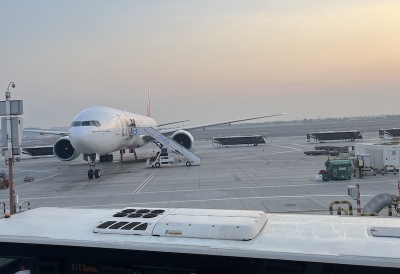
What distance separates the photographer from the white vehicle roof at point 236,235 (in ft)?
14.1

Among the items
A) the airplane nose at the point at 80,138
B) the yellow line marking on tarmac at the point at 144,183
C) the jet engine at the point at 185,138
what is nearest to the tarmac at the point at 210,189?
the yellow line marking on tarmac at the point at 144,183

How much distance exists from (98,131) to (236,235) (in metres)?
24.4

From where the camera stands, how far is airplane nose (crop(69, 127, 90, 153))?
26562mm

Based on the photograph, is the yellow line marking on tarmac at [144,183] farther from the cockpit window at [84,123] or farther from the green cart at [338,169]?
the green cart at [338,169]

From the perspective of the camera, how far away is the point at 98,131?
28.0m

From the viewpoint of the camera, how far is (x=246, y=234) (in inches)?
185

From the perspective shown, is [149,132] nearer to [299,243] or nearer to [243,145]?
[243,145]

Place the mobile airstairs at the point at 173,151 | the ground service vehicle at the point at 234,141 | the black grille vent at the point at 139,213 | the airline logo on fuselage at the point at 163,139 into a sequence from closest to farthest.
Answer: the black grille vent at the point at 139,213 → the mobile airstairs at the point at 173,151 → the airline logo on fuselage at the point at 163,139 → the ground service vehicle at the point at 234,141

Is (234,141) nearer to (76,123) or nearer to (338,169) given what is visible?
(76,123)

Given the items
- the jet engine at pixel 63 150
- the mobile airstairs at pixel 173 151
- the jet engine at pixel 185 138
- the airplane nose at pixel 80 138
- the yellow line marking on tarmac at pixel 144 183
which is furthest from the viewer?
the jet engine at pixel 185 138

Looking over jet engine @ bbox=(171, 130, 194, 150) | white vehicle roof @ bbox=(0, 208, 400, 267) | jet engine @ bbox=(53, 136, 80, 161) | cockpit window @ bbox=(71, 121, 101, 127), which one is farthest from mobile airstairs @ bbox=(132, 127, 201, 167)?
white vehicle roof @ bbox=(0, 208, 400, 267)

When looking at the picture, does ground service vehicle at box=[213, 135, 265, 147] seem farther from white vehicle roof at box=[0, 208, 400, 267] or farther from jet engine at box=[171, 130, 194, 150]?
white vehicle roof at box=[0, 208, 400, 267]

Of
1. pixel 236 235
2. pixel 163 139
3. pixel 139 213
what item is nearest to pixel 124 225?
pixel 139 213

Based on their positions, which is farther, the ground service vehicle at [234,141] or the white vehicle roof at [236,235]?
the ground service vehicle at [234,141]
